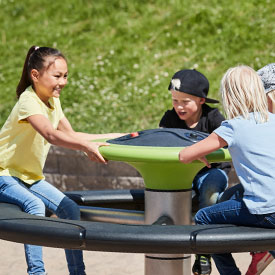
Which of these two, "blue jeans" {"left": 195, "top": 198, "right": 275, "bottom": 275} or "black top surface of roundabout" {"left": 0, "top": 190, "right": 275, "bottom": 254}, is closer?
"black top surface of roundabout" {"left": 0, "top": 190, "right": 275, "bottom": 254}

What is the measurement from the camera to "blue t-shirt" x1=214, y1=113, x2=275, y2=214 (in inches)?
122

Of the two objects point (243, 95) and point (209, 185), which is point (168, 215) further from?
point (243, 95)

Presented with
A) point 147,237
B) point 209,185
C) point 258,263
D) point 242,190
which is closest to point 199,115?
point 209,185

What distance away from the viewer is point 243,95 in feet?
10.4

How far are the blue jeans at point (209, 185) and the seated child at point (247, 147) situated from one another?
747 millimetres

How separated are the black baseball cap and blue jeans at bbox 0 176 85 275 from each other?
87 cm

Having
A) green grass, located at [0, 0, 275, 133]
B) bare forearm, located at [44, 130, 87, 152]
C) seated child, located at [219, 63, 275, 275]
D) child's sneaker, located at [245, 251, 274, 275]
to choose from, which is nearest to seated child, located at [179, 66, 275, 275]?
seated child, located at [219, 63, 275, 275]

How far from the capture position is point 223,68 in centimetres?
813

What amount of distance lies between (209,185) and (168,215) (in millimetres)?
563

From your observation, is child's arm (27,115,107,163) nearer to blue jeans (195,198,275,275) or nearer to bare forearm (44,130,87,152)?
bare forearm (44,130,87,152)

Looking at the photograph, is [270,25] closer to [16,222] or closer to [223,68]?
[223,68]

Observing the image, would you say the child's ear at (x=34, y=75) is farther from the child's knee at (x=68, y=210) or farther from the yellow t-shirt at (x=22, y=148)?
the child's knee at (x=68, y=210)

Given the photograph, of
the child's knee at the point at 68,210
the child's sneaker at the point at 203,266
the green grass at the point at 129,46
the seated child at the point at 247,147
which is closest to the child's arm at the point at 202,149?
the seated child at the point at 247,147

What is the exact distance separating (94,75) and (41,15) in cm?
188
